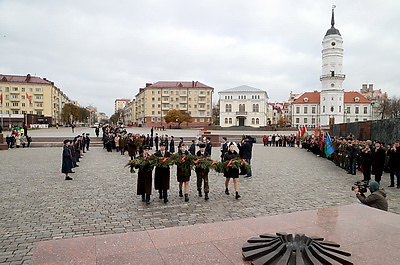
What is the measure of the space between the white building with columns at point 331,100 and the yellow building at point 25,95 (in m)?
80.9

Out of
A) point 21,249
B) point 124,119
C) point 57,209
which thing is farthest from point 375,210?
point 124,119

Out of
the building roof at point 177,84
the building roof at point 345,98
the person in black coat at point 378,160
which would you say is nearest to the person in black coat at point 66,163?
the person in black coat at point 378,160

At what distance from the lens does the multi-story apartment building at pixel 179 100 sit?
93438mm

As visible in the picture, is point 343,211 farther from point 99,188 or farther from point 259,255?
point 99,188

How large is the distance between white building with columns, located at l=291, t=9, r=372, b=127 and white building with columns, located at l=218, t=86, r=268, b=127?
1673cm

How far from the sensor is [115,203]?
8.17 meters

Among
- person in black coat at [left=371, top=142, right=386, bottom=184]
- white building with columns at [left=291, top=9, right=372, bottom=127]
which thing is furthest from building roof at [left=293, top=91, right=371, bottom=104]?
person in black coat at [left=371, top=142, right=386, bottom=184]

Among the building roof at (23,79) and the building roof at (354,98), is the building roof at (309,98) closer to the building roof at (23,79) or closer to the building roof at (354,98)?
the building roof at (354,98)

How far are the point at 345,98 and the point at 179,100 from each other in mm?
56930

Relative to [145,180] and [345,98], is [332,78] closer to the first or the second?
[345,98]

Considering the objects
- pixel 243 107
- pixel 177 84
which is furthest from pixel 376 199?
pixel 177 84

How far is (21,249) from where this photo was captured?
505cm

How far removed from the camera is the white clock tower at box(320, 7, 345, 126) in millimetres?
79375

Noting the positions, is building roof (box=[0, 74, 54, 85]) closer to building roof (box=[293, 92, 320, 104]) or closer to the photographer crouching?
building roof (box=[293, 92, 320, 104])
